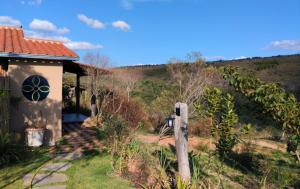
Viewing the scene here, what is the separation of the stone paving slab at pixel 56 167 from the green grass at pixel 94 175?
0.52 ft

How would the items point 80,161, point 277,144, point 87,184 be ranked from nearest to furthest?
point 87,184 → point 80,161 → point 277,144

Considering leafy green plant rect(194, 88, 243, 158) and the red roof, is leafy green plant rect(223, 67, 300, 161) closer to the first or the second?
leafy green plant rect(194, 88, 243, 158)

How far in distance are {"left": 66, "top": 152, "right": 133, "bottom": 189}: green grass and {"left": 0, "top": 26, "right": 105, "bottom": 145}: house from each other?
294 cm

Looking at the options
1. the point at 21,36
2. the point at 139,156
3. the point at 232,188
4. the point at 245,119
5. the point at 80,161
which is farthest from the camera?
the point at 245,119

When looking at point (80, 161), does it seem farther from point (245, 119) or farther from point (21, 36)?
point (245, 119)

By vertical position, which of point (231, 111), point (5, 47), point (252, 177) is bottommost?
point (252, 177)

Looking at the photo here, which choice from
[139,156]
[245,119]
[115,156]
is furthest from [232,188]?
[245,119]

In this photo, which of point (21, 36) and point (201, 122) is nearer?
point (21, 36)

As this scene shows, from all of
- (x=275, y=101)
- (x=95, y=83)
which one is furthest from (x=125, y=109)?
(x=275, y=101)

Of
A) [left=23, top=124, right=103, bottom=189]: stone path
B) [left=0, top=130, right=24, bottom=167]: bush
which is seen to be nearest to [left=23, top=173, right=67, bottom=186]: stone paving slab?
[left=23, top=124, right=103, bottom=189]: stone path

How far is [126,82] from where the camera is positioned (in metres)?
25.5

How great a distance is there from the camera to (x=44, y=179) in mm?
8109

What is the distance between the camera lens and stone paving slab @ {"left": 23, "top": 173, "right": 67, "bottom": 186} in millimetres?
7859

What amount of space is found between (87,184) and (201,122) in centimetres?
904
